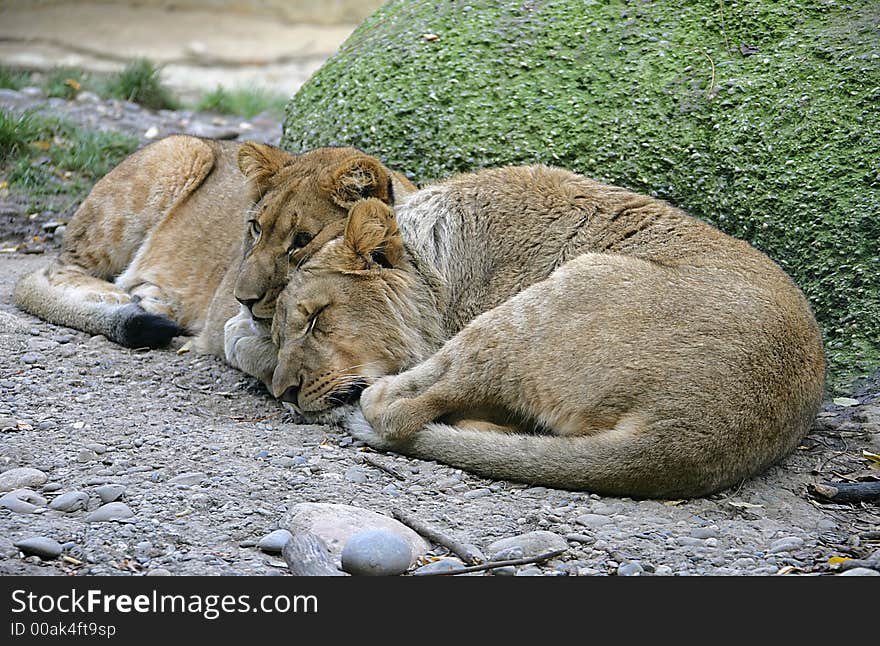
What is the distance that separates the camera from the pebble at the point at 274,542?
3328 mm

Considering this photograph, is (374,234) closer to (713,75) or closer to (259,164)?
(259,164)

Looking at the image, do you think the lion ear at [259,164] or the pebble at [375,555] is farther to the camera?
the lion ear at [259,164]

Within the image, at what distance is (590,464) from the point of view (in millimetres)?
3812

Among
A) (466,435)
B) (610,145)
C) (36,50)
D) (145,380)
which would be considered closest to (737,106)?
(610,145)

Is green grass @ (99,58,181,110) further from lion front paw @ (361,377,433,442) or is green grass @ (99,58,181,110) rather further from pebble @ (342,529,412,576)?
pebble @ (342,529,412,576)

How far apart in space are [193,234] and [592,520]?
11.2ft

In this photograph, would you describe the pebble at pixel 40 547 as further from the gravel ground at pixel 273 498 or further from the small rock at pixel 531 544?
the small rock at pixel 531 544

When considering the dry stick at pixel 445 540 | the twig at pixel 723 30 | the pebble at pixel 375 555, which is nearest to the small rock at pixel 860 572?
the dry stick at pixel 445 540

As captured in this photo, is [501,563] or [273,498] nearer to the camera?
[501,563]

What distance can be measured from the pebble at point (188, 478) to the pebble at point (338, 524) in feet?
1.44

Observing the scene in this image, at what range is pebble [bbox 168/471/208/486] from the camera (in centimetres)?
380

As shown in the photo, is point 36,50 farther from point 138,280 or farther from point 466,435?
point 466,435

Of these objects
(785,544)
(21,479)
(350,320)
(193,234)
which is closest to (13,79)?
(193,234)

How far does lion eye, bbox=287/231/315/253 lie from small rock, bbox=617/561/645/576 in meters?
2.13
